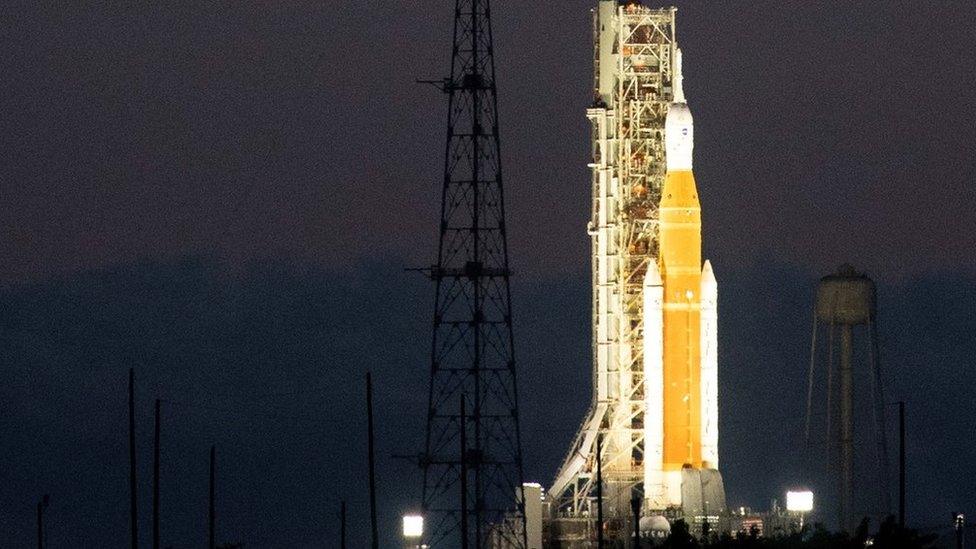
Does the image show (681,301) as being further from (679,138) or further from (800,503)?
(800,503)

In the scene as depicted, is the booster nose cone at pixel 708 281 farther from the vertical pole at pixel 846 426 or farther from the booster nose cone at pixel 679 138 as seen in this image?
the vertical pole at pixel 846 426

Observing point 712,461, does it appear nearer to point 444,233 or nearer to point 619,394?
point 619,394

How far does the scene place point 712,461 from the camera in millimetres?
163125

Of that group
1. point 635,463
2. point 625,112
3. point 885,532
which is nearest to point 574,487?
point 635,463

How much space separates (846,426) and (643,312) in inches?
706

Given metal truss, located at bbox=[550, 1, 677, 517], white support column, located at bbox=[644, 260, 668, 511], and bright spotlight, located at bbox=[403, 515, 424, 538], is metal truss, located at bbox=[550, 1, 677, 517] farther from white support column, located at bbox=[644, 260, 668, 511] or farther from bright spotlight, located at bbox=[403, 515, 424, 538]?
bright spotlight, located at bbox=[403, 515, 424, 538]

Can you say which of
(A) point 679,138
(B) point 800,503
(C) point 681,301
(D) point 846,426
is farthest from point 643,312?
(D) point 846,426

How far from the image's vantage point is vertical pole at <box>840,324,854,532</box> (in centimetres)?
17475

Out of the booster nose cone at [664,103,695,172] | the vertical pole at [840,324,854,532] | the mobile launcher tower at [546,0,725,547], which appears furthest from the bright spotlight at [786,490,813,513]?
the booster nose cone at [664,103,695,172]

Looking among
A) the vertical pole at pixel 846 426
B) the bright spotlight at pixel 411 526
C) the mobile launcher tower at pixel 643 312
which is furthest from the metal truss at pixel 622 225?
the vertical pole at pixel 846 426

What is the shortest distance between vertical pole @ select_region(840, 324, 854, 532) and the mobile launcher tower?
39.9 ft

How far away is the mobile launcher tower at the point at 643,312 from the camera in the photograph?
16125 centimetres

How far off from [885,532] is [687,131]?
116 ft

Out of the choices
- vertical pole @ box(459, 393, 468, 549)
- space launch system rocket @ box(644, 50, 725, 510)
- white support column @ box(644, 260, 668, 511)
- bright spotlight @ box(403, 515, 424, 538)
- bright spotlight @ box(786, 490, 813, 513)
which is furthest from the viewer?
bright spotlight @ box(786, 490, 813, 513)
